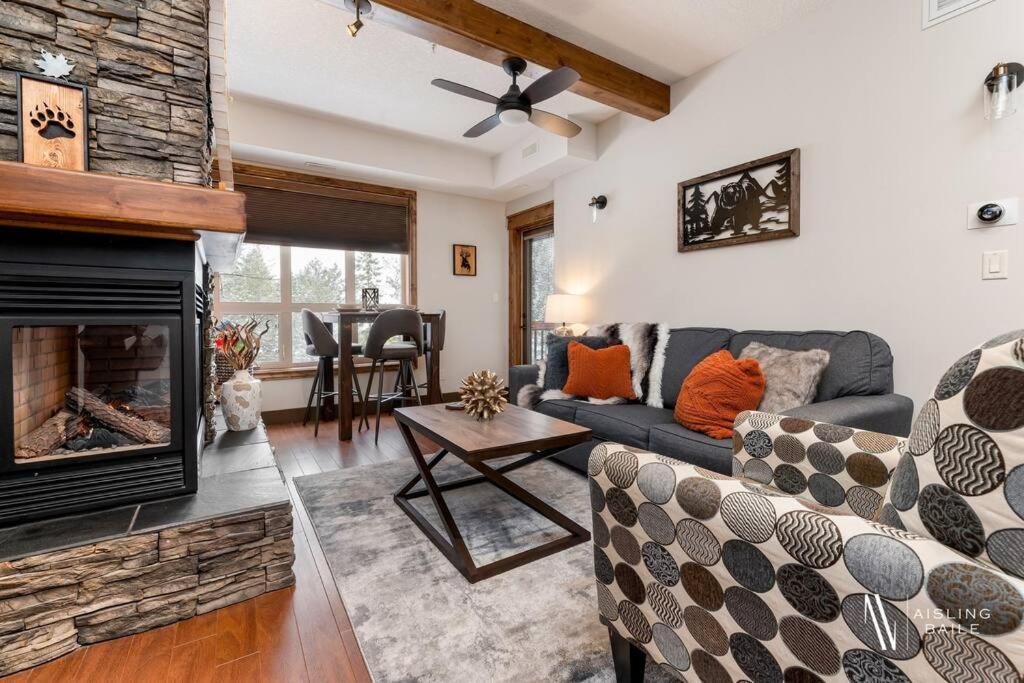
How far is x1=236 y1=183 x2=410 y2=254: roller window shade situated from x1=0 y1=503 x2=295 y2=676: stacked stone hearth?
10.5ft

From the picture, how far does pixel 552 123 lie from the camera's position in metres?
2.92

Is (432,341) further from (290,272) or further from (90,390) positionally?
(90,390)

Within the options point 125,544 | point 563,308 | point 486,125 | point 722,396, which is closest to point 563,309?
point 563,308

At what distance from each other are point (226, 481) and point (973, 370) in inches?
87.8

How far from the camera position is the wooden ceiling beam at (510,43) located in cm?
235

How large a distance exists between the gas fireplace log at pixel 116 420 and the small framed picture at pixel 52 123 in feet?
2.55

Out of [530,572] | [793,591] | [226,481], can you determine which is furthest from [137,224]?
[793,591]

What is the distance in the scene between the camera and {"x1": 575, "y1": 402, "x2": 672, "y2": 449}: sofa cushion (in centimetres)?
239

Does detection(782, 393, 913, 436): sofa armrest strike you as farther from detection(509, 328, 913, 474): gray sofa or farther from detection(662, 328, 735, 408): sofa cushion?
detection(662, 328, 735, 408): sofa cushion

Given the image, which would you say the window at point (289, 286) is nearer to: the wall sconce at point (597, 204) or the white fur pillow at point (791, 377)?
the wall sconce at point (597, 204)

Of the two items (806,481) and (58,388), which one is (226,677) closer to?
(58,388)

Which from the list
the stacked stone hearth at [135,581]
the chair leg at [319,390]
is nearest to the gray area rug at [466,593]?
the stacked stone hearth at [135,581]

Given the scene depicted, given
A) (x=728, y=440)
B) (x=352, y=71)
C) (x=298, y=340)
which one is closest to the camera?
(x=728, y=440)

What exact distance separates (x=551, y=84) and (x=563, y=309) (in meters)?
2.04
